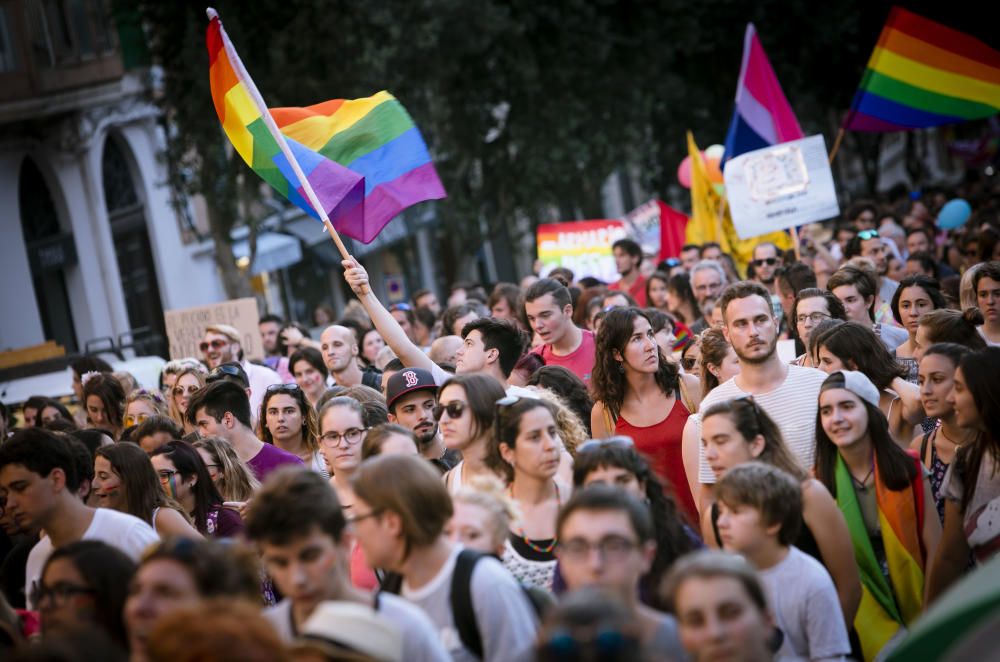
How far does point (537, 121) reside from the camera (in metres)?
25.8

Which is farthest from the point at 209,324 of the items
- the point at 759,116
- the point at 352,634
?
the point at 352,634

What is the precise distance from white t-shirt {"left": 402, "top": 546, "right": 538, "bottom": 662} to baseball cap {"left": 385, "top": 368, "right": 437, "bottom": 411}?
3.01 metres

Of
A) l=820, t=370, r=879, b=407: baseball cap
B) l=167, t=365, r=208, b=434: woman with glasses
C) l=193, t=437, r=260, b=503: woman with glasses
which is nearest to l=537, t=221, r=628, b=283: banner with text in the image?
l=167, t=365, r=208, b=434: woman with glasses

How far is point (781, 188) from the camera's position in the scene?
13766 millimetres

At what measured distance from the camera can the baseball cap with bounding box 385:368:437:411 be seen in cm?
761

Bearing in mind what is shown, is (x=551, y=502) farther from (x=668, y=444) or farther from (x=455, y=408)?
(x=668, y=444)

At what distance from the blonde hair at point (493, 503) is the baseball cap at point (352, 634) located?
3.57 ft

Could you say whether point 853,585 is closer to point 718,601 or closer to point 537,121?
point 718,601

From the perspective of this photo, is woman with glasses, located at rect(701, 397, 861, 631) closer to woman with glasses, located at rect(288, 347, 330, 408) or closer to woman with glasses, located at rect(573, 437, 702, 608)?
woman with glasses, located at rect(573, 437, 702, 608)

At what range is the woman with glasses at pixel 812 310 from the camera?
328 inches

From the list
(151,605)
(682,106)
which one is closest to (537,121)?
(682,106)

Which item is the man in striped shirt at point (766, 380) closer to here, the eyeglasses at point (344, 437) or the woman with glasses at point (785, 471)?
the woman with glasses at point (785, 471)

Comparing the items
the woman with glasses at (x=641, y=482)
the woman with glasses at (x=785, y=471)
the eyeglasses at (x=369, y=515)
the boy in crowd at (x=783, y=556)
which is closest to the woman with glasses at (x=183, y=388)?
the woman with glasses at (x=785, y=471)

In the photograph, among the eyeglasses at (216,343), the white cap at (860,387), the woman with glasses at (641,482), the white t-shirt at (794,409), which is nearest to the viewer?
the woman with glasses at (641,482)
